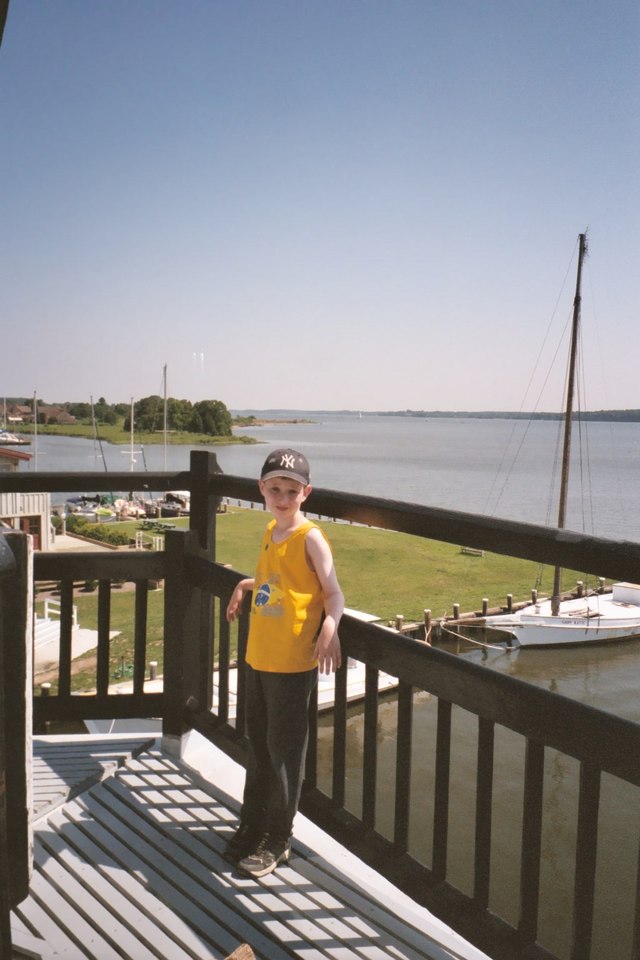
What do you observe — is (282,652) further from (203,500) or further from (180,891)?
(203,500)

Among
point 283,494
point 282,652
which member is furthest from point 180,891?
point 283,494

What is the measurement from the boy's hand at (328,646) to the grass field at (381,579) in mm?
17436

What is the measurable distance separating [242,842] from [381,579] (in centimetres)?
3198

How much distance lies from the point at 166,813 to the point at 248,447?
15616 centimetres

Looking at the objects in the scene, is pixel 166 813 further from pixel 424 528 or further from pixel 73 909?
pixel 424 528

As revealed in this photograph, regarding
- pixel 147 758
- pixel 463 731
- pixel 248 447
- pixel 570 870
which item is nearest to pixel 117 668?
pixel 463 731

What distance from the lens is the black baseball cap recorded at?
7.14ft

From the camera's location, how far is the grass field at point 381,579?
23.3 metres

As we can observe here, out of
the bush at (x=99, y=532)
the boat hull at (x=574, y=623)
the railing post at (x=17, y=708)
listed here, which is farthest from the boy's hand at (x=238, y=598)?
the bush at (x=99, y=532)

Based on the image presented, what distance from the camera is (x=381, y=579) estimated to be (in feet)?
111

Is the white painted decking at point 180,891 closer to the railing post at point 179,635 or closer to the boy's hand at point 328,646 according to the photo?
the railing post at point 179,635

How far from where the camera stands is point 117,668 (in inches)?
761

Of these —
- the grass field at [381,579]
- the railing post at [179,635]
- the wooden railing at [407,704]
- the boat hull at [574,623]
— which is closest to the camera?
the wooden railing at [407,704]

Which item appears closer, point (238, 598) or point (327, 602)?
point (327, 602)
